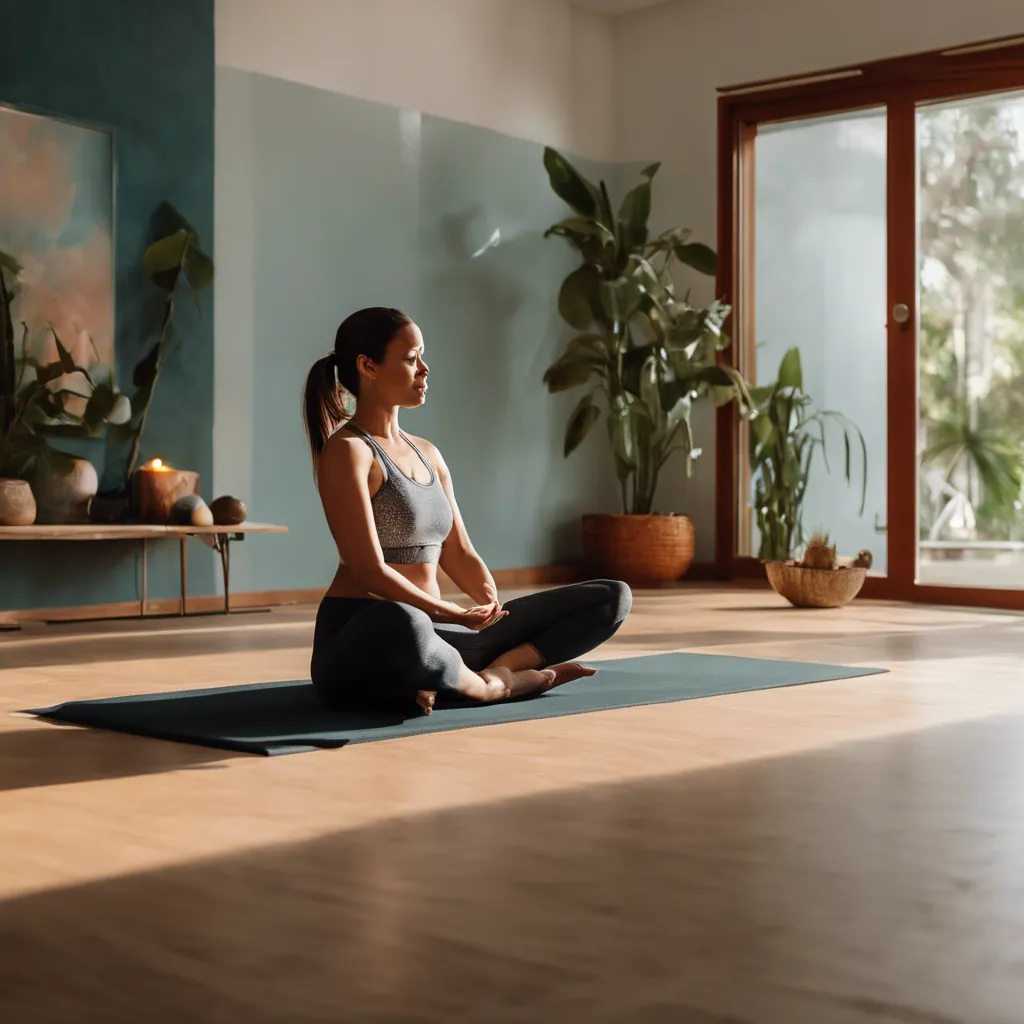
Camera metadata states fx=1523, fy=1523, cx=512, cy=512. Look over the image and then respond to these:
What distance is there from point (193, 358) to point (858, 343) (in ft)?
9.44

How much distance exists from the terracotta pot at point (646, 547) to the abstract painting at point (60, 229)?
2.57 m

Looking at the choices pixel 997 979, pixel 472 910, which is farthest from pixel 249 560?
pixel 997 979

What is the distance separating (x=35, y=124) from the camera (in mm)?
5105

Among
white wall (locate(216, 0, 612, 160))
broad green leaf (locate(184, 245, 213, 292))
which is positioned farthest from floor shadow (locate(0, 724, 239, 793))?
white wall (locate(216, 0, 612, 160))

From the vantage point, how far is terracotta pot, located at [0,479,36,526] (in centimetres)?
480

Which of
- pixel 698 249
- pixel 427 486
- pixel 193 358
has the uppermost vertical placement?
pixel 698 249

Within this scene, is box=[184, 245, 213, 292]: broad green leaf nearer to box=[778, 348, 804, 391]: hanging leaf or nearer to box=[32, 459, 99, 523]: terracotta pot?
box=[32, 459, 99, 523]: terracotta pot

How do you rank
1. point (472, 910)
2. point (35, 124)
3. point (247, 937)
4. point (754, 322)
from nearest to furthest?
point (247, 937), point (472, 910), point (35, 124), point (754, 322)

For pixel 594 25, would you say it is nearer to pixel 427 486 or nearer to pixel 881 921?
pixel 427 486

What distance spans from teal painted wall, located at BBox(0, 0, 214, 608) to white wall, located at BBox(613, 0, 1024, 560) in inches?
99.0

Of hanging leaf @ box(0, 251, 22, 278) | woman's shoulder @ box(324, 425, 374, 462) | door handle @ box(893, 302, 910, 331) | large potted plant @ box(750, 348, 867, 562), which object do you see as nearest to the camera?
woman's shoulder @ box(324, 425, 374, 462)

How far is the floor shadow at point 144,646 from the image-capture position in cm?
404

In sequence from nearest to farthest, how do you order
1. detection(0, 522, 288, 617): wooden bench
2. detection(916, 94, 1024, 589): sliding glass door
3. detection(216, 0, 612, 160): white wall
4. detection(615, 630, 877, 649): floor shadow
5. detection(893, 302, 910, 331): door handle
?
detection(615, 630, 877, 649): floor shadow → detection(0, 522, 288, 617): wooden bench → detection(216, 0, 612, 160): white wall → detection(916, 94, 1024, 589): sliding glass door → detection(893, 302, 910, 331): door handle

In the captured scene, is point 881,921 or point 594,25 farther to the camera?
point 594,25
